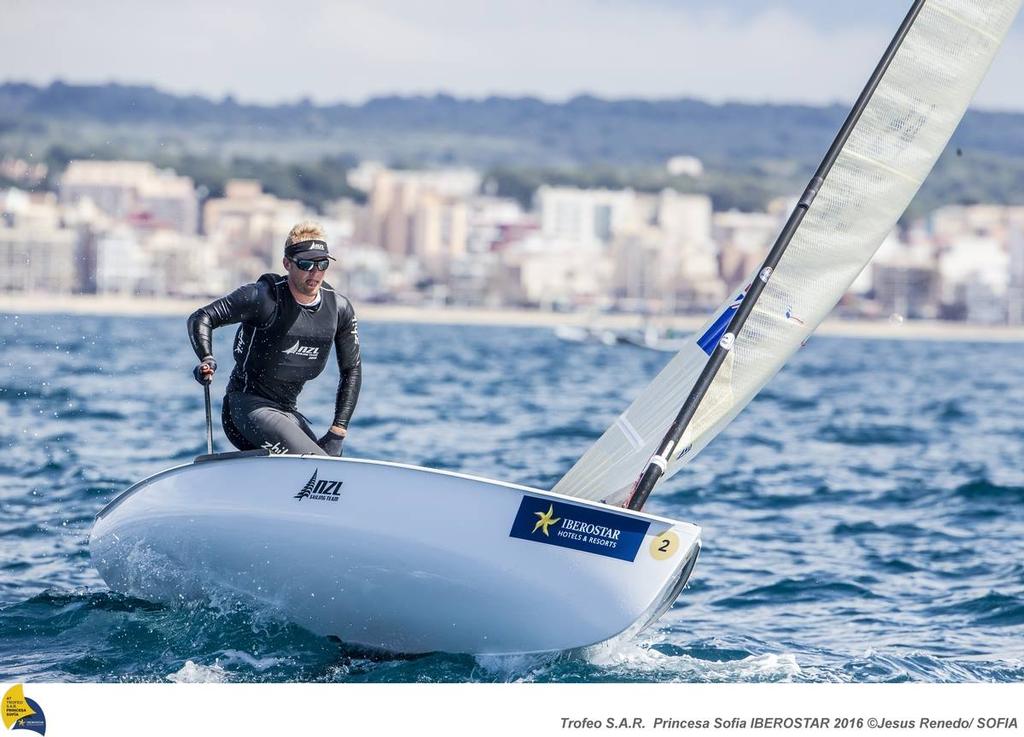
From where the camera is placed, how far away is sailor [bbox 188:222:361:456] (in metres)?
5.09

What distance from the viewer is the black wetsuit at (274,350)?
16.8 feet

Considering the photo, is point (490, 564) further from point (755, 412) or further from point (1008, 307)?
point (1008, 307)

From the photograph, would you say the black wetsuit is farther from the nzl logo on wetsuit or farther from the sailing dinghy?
the sailing dinghy

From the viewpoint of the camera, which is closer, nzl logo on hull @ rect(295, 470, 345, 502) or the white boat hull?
the white boat hull

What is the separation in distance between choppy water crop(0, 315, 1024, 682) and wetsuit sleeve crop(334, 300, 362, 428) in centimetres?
86

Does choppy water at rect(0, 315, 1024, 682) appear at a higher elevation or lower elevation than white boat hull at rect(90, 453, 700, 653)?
lower

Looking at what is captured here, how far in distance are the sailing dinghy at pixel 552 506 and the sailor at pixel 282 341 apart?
1.10 ft

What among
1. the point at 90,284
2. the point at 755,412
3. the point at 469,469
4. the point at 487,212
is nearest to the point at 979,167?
the point at 487,212

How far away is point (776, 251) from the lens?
5.09 m

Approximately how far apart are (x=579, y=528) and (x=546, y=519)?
102mm

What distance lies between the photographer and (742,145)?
139875 millimetres

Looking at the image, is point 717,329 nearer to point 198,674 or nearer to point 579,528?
point 579,528

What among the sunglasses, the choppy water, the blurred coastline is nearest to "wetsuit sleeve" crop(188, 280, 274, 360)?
the sunglasses
